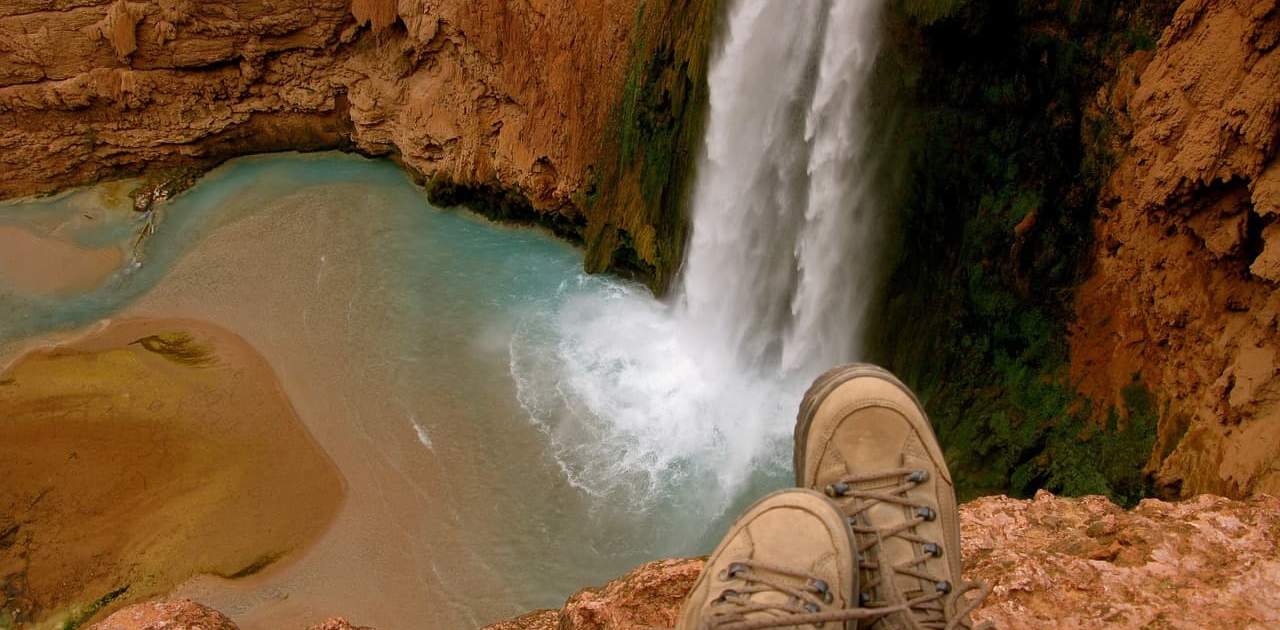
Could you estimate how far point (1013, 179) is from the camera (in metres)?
5.18

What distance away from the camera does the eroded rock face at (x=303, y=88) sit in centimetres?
852

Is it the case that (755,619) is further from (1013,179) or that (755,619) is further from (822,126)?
(822,126)

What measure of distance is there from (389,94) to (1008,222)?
7534mm

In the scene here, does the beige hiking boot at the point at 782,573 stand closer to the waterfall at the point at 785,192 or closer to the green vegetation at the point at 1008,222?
the green vegetation at the point at 1008,222

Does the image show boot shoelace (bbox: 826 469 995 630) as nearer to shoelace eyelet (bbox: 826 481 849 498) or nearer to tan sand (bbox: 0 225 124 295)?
shoelace eyelet (bbox: 826 481 849 498)

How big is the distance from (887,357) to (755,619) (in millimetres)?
4436

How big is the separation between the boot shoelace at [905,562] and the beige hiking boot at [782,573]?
13 cm

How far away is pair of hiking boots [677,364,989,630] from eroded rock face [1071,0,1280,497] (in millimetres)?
1682

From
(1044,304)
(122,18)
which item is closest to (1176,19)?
(1044,304)

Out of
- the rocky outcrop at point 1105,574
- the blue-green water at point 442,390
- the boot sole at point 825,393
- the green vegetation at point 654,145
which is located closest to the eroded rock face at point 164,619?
the rocky outcrop at point 1105,574

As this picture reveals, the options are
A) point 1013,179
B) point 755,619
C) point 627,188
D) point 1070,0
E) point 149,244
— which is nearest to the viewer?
point 755,619

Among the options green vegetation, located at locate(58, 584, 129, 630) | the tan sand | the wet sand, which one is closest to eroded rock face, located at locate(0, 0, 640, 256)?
the tan sand

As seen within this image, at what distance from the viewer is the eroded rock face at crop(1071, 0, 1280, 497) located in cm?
371

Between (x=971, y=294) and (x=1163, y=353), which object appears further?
(x=971, y=294)
